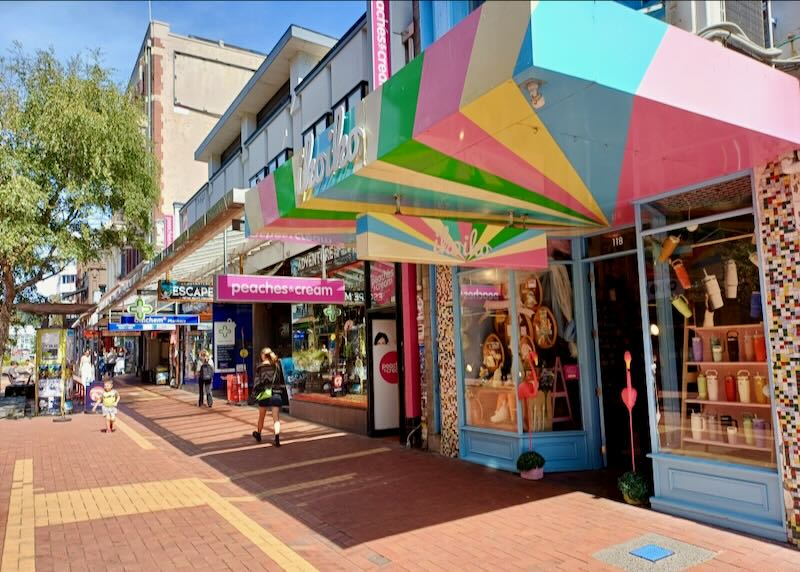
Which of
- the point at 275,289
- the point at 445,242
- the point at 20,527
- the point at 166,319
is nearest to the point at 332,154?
the point at 445,242

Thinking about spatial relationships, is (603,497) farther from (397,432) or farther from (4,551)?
(4,551)

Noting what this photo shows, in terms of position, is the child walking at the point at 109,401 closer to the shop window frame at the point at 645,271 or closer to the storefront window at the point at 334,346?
the storefront window at the point at 334,346

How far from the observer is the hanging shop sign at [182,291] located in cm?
1470

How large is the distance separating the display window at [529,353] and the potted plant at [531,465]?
18.1 inches

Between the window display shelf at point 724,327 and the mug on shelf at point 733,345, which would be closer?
the window display shelf at point 724,327

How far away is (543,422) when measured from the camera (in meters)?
7.98

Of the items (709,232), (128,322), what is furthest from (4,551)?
(128,322)

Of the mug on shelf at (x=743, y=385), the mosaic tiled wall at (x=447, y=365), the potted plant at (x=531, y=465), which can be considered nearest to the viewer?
the mug on shelf at (x=743, y=385)

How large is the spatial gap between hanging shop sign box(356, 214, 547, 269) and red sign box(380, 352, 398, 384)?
5.02 metres

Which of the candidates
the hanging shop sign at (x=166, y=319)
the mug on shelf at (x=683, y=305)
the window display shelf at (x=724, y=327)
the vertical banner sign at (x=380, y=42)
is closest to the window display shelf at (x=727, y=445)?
the window display shelf at (x=724, y=327)

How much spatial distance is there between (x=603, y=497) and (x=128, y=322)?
2040cm

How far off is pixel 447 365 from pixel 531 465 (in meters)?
2.15

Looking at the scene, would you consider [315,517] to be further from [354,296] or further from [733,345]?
[354,296]

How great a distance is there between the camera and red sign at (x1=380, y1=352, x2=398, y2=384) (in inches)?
444
